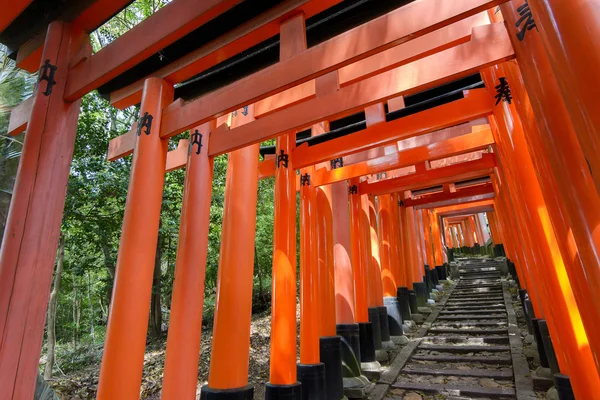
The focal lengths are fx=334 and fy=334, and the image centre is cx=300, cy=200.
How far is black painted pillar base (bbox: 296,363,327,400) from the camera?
4488 millimetres

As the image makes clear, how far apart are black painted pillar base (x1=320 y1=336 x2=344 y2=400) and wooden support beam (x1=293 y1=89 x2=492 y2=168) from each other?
2.87 meters

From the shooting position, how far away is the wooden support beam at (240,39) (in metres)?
2.46

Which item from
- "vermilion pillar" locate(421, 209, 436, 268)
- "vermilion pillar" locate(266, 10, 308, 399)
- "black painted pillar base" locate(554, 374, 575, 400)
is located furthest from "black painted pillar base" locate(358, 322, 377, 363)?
"vermilion pillar" locate(421, 209, 436, 268)

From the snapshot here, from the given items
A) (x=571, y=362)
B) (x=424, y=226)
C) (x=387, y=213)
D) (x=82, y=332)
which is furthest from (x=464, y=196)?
(x=82, y=332)

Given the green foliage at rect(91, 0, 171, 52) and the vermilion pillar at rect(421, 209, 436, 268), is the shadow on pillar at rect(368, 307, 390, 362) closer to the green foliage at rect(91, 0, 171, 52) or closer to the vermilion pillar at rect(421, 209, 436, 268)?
the vermilion pillar at rect(421, 209, 436, 268)

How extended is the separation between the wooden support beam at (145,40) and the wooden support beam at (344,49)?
0.50 m

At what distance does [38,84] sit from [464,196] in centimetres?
1004

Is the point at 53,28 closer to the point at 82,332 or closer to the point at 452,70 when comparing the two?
the point at 452,70

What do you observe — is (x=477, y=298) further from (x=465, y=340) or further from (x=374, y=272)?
(x=374, y=272)

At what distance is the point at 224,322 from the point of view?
3229mm

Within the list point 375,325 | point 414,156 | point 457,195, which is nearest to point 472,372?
point 375,325

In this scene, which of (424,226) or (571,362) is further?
(424,226)

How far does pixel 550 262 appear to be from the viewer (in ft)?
9.02

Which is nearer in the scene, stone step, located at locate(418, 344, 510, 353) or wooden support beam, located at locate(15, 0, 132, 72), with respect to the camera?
wooden support beam, located at locate(15, 0, 132, 72)
